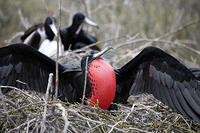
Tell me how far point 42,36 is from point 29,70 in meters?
1.71

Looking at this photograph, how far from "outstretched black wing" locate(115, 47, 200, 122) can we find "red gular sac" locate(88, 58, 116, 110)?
159mm

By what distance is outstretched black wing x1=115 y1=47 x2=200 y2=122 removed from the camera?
205 cm

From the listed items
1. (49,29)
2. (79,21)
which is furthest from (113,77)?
(79,21)

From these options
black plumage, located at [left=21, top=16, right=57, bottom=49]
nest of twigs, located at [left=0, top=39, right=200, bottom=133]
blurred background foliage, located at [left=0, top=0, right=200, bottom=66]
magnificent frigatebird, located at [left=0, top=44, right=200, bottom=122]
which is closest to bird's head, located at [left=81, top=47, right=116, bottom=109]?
magnificent frigatebird, located at [left=0, top=44, right=200, bottom=122]

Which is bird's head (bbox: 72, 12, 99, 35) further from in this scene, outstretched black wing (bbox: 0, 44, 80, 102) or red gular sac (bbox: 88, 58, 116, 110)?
red gular sac (bbox: 88, 58, 116, 110)

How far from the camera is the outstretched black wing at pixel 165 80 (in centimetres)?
205

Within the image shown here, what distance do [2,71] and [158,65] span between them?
104 centimetres

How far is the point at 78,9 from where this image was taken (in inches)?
229

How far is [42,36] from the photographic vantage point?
407 centimetres

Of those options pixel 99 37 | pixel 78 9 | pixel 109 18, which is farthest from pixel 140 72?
pixel 78 9

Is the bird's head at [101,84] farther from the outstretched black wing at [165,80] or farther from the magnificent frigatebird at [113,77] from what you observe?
the outstretched black wing at [165,80]

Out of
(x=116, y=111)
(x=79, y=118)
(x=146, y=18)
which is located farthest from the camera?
(x=146, y=18)

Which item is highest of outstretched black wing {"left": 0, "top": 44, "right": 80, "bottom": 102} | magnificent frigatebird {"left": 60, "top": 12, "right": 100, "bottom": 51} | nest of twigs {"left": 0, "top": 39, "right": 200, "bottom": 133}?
magnificent frigatebird {"left": 60, "top": 12, "right": 100, "bottom": 51}

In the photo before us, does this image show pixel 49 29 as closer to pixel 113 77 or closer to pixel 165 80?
pixel 113 77
